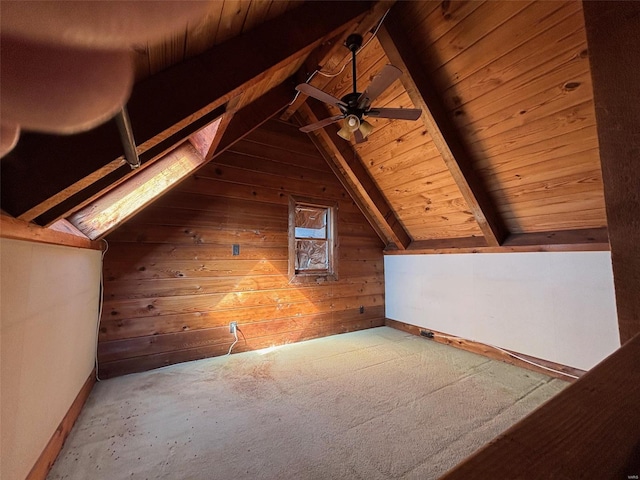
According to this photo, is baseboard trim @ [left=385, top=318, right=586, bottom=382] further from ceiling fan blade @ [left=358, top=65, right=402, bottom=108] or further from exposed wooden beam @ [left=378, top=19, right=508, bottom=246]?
ceiling fan blade @ [left=358, top=65, right=402, bottom=108]

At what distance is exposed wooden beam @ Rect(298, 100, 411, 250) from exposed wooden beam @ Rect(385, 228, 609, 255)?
494 mm

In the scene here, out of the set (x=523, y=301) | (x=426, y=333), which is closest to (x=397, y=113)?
(x=523, y=301)

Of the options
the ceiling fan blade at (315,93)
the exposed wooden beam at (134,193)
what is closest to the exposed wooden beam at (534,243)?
the ceiling fan blade at (315,93)

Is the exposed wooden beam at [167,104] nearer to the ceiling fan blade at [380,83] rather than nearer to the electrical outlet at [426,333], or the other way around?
the ceiling fan blade at [380,83]

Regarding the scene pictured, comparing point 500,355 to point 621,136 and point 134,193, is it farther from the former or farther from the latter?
point 134,193

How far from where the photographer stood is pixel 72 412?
179cm

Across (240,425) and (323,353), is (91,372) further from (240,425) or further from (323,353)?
(323,353)

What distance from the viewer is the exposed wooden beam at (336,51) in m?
1.86

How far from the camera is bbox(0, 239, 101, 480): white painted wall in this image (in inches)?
40.5

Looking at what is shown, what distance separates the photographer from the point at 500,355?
117 inches

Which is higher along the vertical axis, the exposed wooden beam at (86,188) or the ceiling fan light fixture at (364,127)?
the ceiling fan light fixture at (364,127)

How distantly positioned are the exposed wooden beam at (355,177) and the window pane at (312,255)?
2.94 feet

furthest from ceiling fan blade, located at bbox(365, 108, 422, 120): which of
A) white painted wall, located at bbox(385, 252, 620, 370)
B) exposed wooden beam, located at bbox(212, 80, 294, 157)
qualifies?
white painted wall, located at bbox(385, 252, 620, 370)

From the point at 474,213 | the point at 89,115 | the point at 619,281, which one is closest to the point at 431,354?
the point at 474,213
